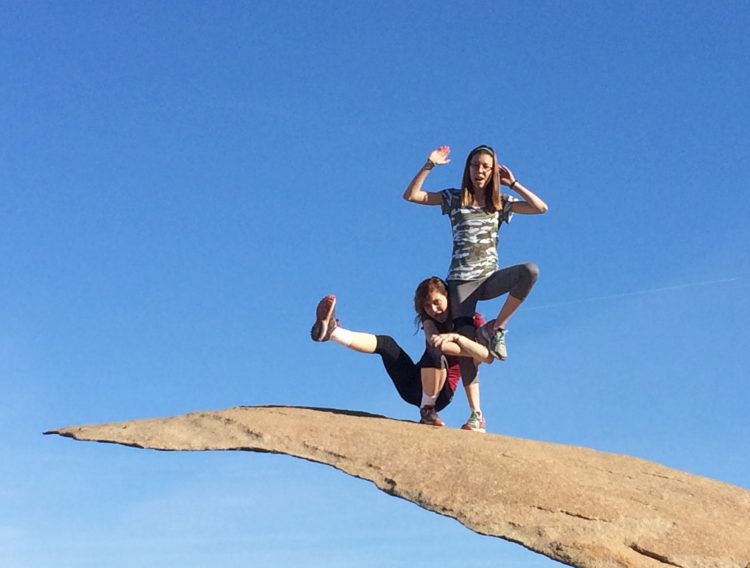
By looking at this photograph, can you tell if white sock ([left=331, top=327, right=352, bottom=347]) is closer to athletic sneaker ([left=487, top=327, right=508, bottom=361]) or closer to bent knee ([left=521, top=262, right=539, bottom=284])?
athletic sneaker ([left=487, top=327, right=508, bottom=361])

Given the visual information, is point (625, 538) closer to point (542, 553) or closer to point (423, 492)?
point (542, 553)

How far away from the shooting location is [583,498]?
777 cm

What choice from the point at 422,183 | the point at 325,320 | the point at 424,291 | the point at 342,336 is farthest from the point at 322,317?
the point at 422,183

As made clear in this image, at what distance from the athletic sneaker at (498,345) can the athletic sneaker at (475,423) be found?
597mm

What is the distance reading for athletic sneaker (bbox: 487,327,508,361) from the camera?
880 centimetres

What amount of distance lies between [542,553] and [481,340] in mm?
2282

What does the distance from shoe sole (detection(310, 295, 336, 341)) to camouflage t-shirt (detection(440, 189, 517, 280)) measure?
1.18 m

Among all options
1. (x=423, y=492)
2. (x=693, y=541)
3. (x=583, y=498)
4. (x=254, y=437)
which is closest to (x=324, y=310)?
Answer: (x=254, y=437)

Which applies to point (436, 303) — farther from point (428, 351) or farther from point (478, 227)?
point (478, 227)

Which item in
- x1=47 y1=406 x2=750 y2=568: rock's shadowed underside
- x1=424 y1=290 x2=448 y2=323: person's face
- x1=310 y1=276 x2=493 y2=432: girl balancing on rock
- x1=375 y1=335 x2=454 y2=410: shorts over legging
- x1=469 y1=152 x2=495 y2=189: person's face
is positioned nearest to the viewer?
x1=47 y1=406 x2=750 y2=568: rock's shadowed underside

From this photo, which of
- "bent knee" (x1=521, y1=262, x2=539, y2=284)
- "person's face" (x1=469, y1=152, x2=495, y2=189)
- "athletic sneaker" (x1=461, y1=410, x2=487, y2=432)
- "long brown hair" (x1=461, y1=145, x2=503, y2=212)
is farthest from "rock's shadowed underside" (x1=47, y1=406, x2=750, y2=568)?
"person's face" (x1=469, y1=152, x2=495, y2=189)

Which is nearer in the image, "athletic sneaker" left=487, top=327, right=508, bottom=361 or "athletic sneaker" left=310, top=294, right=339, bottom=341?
"athletic sneaker" left=310, top=294, right=339, bottom=341

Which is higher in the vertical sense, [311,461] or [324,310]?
[324,310]

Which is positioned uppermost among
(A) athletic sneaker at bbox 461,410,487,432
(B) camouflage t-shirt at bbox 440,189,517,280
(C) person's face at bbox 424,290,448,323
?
(B) camouflage t-shirt at bbox 440,189,517,280
